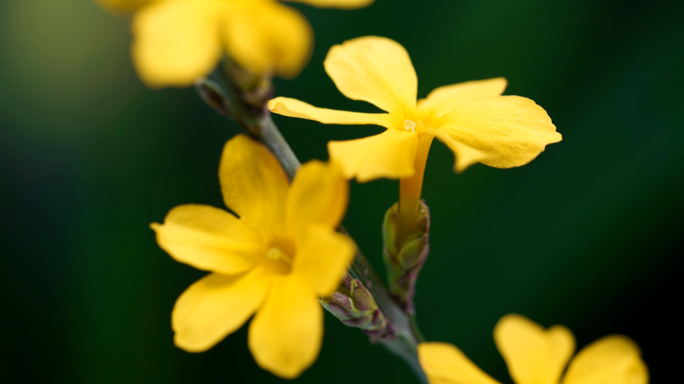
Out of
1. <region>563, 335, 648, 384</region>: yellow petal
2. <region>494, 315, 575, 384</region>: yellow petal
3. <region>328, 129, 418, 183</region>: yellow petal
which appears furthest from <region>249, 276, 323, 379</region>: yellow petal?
<region>563, 335, 648, 384</region>: yellow petal

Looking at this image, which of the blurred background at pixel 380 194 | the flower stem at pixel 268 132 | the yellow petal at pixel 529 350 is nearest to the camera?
the flower stem at pixel 268 132

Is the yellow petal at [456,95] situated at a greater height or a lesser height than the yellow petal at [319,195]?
lesser

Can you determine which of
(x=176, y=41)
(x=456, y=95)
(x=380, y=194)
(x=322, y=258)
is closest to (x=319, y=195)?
(x=322, y=258)

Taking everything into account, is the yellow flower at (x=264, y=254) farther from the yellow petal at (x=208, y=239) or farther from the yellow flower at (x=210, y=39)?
the yellow flower at (x=210, y=39)

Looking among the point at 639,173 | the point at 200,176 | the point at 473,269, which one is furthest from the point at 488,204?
the point at 200,176

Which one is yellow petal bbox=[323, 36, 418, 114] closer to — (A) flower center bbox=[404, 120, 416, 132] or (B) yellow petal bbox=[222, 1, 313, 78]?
(A) flower center bbox=[404, 120, 416, 132]

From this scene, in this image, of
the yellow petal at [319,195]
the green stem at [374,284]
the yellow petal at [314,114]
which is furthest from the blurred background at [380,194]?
the yellow petal at [319,195]
